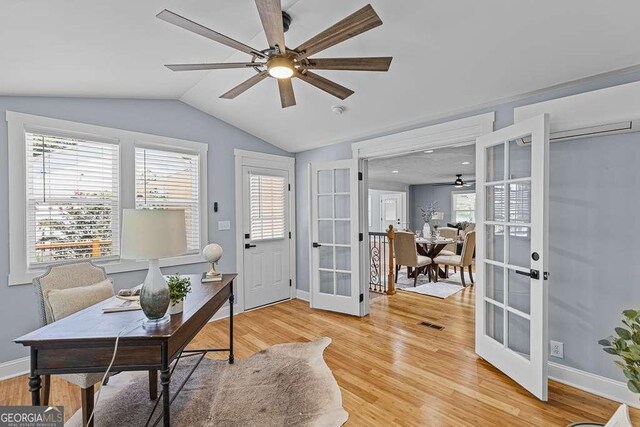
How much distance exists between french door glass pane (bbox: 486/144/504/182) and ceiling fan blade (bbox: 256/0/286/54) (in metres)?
2.07

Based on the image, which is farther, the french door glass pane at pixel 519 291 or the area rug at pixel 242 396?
the french door glass pane at pixel 519 291

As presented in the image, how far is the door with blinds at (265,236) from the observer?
4.25m

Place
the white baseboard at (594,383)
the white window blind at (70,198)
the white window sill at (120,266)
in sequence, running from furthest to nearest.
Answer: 1. the white window blind at (70,198)
2. the white window sill at (120,266)
3. the white baseboard at (594,383)

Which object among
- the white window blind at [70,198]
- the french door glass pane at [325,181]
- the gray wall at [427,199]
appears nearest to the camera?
the white window blind at [70,198]

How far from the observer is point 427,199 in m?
11.0

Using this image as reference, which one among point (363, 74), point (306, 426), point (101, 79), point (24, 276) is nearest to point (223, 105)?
point (101, 79)

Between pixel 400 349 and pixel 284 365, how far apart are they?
46.0 inches

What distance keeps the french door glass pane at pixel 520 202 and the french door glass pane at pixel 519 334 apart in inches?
31.9

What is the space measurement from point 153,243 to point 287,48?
1267 millimetres

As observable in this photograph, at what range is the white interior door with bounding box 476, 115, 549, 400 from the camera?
2143mm

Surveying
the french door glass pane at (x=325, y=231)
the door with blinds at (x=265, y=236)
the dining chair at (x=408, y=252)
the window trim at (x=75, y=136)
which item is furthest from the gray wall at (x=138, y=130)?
the dining chair at (x=408, y=252)

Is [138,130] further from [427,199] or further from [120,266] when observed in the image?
[427,199]

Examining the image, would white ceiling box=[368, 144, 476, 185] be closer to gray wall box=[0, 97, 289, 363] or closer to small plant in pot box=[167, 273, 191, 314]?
gray wall box=[0, 97, 289, 363]

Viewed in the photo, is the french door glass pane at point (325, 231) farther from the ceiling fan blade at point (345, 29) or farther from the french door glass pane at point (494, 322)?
the ceiling fan blade at point (345, 29)
